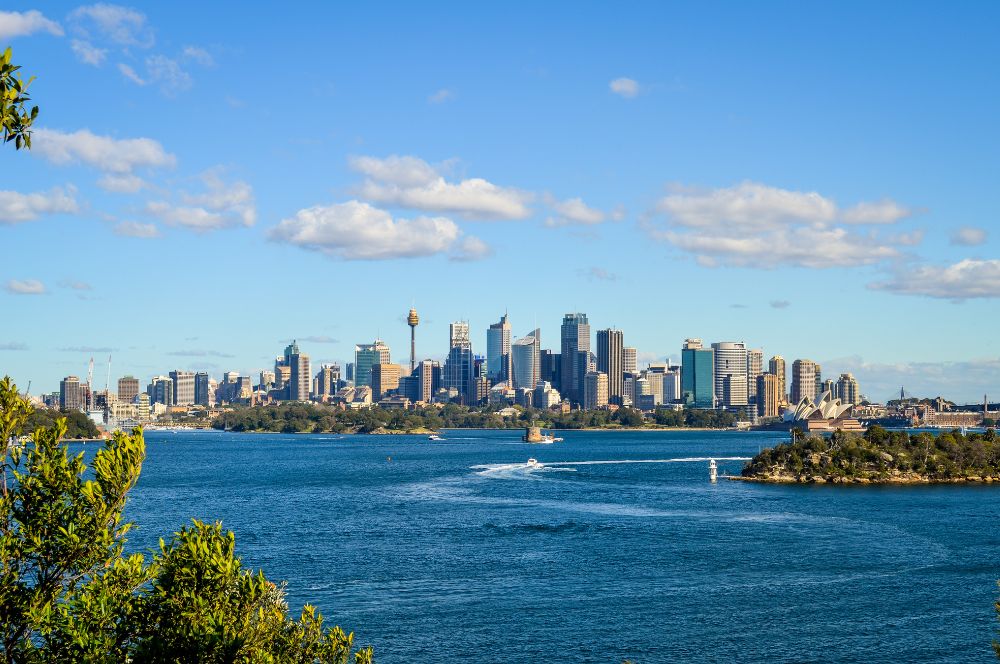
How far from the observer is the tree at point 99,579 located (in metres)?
16.8

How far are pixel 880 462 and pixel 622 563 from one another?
187ft

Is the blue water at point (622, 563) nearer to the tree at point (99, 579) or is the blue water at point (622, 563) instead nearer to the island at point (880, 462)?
the island at point (880, 462)

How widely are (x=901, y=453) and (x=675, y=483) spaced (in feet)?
77.7

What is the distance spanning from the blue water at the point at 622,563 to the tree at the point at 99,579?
19.1 m

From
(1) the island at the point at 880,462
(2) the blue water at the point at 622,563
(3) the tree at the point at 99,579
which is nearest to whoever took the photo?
(3) the tree at the point at 99,579

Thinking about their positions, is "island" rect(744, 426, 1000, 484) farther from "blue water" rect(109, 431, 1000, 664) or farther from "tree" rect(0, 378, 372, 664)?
"tree" rect(0, 378, 372, 664)

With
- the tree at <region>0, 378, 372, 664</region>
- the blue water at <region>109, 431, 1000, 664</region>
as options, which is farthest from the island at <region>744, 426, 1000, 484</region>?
the tree at <region>0, 378, 372, 664</region>

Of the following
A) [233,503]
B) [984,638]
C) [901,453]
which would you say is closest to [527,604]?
[984,638]

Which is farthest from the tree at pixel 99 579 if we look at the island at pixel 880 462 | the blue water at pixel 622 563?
the island at pixel 880 462

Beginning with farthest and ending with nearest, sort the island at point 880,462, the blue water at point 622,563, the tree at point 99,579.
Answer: the island at point 880,462
the blue water at point 622,563
the tree at point 99,579

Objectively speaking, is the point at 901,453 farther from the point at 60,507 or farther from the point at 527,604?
the point at 60,507

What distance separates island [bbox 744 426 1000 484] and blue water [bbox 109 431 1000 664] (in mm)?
5317

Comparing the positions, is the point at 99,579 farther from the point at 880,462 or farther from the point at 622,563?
the point at 880,462

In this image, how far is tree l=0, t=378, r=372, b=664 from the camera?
16.8 metres
